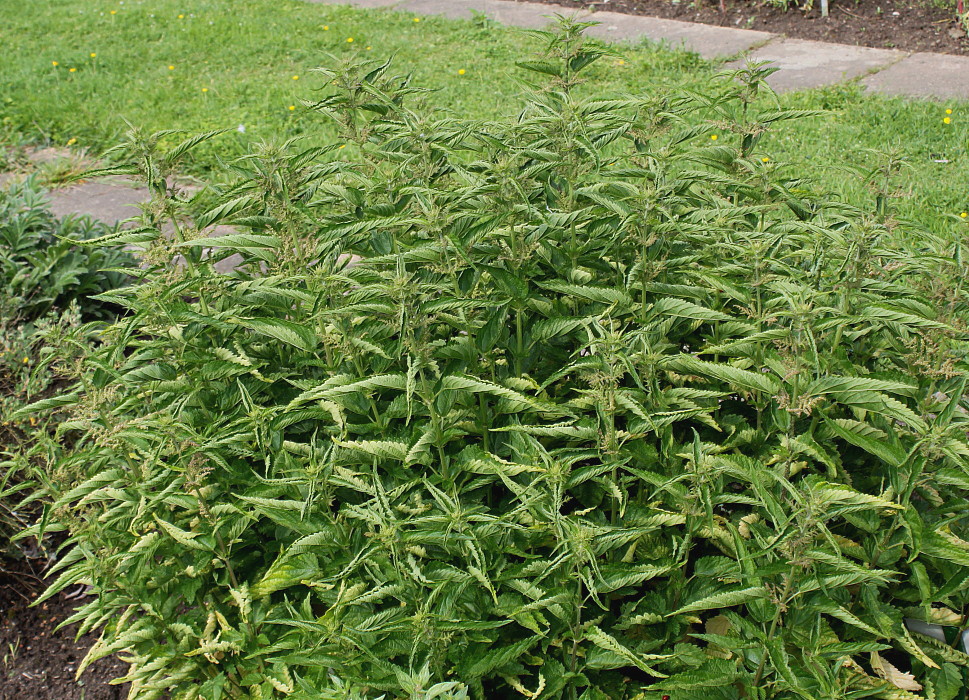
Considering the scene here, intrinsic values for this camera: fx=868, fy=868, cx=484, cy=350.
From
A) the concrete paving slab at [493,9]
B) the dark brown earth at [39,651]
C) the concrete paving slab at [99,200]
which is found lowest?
the dark brown earth at [39,651]

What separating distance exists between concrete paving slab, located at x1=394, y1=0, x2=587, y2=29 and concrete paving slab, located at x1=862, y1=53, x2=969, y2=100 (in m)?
3.17

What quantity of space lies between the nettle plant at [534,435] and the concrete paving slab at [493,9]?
20.4ft

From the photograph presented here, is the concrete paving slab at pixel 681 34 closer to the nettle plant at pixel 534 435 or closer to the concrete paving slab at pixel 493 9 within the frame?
the concrete paving slab at pixel 493 9

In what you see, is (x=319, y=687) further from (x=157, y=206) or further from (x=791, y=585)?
(x=157, y=206)

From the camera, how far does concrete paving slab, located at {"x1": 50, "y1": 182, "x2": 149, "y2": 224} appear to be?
579 cm

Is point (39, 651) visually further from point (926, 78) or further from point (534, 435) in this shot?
point (926, 78)

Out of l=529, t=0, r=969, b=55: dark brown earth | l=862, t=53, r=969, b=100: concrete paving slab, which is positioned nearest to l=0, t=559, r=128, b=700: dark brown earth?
l=862, t=53, r=969, b=100: concrete paving slab

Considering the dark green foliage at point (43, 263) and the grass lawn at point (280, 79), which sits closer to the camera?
the dark green foliage at point (43, 263)

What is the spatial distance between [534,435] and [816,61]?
5.81 m

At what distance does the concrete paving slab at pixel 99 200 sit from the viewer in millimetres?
5789

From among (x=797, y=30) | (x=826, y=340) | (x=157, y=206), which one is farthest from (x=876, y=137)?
(x=157, y=206)

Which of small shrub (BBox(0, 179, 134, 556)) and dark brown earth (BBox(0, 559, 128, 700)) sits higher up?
small shrub (BBox(0, 179, 134, 556))

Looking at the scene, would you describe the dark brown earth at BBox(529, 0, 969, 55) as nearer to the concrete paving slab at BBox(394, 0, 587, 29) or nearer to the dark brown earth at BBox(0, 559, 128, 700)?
the concrete paving slab at BBox(394, 0, 587, 29)

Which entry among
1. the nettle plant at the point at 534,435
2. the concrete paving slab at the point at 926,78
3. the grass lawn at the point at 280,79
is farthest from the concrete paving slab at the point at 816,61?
the nettle plant at the point at 534,435
